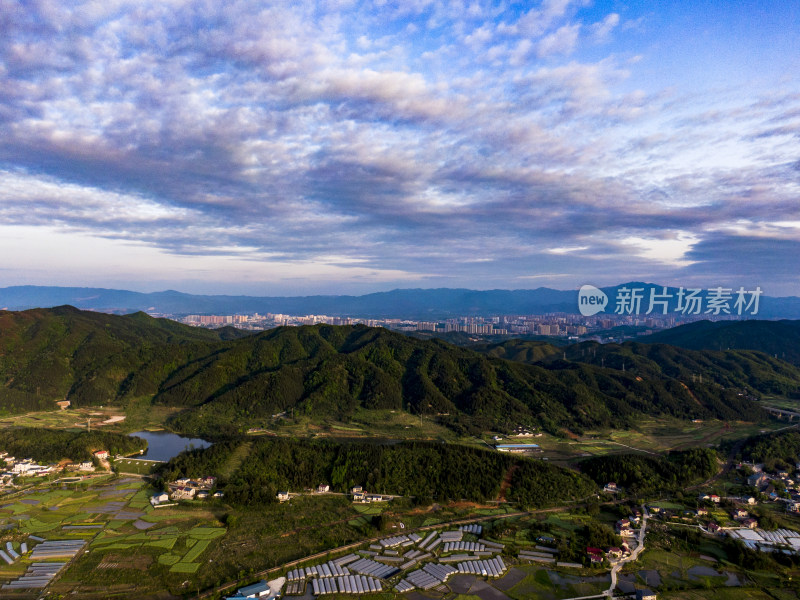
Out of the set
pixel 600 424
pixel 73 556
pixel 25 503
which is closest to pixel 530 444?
pixel 600 424

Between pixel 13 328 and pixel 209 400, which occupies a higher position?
pixel 13 328

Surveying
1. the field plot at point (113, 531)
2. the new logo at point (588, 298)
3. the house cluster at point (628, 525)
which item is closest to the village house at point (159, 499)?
the field plot at point (113, 531)

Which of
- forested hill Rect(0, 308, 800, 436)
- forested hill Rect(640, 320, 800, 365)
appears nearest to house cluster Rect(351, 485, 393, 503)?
forested hill Rect(0, 308, 800, 436)

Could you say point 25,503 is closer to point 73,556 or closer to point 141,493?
point 141,493

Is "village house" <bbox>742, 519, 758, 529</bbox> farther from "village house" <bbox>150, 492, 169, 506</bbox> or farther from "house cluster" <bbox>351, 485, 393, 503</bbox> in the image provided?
"village house" <bbox>150, 492, 169, 506</bbox>

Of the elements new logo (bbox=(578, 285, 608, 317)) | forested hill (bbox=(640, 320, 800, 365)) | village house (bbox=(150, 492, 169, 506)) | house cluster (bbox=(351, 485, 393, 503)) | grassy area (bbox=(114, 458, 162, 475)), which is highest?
new logo (bbox=(578, 285, 608, 317))

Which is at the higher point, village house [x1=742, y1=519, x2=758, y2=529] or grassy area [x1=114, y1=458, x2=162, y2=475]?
village house [x1=742, y1=519, x2=758, y2=529]
